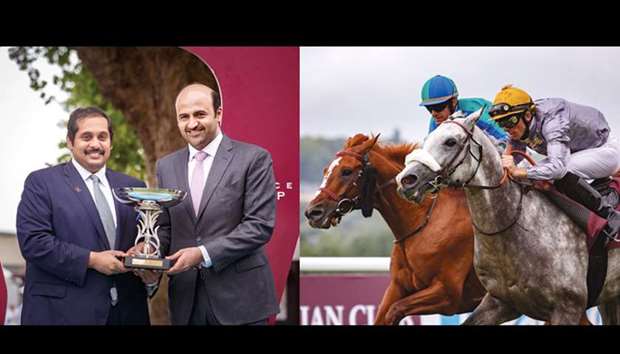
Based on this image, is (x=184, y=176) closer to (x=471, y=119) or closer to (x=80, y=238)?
(x=80, y=238)

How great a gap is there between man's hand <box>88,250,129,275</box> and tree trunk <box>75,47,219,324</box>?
1.54 ft

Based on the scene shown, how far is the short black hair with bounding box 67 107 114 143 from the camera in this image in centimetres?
770

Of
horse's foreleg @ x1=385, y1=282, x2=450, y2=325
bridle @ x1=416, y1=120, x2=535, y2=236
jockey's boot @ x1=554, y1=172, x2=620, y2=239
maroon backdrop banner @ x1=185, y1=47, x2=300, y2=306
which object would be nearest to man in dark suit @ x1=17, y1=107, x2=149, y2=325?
maroon backdrop banner @ x1=185, y1=47, x2=300, y2=306

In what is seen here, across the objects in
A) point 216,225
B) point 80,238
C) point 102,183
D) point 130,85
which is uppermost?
point 130,85

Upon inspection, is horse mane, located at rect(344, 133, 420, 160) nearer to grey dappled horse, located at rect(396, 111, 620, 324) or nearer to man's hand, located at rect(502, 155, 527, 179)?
grey dappled horse, located at rect(396, 111, 620, 324)

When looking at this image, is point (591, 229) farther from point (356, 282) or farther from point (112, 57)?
point (112, 57)

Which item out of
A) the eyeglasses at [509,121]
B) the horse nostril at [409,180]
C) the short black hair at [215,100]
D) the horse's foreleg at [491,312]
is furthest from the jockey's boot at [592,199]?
the short black hair at [215,100]

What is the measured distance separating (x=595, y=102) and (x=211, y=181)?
8.53 feet

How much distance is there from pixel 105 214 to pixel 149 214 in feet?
1.30

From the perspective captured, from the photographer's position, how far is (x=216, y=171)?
7539 millimetres

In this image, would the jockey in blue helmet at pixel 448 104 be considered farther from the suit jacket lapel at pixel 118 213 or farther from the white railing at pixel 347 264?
the suit jacket lapel at pixel 118 213

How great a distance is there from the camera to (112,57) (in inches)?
311

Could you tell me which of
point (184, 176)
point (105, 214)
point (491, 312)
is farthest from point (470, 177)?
point (105, 214)

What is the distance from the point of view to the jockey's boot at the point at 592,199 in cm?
768
